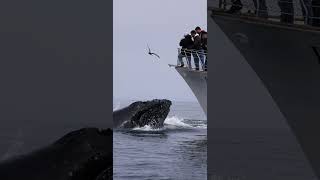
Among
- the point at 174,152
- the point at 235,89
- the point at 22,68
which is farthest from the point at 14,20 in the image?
the point at 174,152

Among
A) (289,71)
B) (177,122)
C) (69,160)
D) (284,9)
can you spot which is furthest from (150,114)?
(69,160)

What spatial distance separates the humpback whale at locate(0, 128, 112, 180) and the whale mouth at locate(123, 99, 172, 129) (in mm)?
24124

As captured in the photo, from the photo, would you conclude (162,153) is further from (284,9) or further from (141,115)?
(284,9)

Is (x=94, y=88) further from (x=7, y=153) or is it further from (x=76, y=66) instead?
(x=7, y=153)

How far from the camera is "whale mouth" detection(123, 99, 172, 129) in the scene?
36344 millimetres

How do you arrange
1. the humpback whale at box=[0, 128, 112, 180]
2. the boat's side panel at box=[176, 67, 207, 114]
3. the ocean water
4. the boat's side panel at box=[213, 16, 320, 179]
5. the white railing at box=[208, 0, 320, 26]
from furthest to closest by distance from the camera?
the boat's side panel at box=[176, 67, 207, 114] < the ocean water < the boat's side panel at box=[213, 16, 320, 179] < the white railing at box=[208, 0, 320, 26] < the humpback whale at box=[0, 128, 112, 180]

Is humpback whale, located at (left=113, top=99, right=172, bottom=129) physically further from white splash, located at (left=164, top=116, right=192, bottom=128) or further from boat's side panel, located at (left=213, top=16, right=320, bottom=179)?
boat's side panel, located at (left=213, top=16, right=320, bottom=179)

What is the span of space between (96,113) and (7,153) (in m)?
1.72

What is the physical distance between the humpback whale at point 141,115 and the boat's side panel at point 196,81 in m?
2.86

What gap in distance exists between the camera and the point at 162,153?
39.1 m

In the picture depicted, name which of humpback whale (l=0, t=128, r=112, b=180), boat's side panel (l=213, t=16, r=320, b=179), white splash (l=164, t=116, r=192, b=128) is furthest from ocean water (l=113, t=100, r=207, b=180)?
humpback whale (l=0, t=128, r=112, b=180)

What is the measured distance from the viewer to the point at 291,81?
64.4ft

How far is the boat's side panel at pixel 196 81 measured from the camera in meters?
39.5

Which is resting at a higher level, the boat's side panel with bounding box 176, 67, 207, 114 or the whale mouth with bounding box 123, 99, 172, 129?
the boat's side panel with bounding box 176, 67, 207, 114
